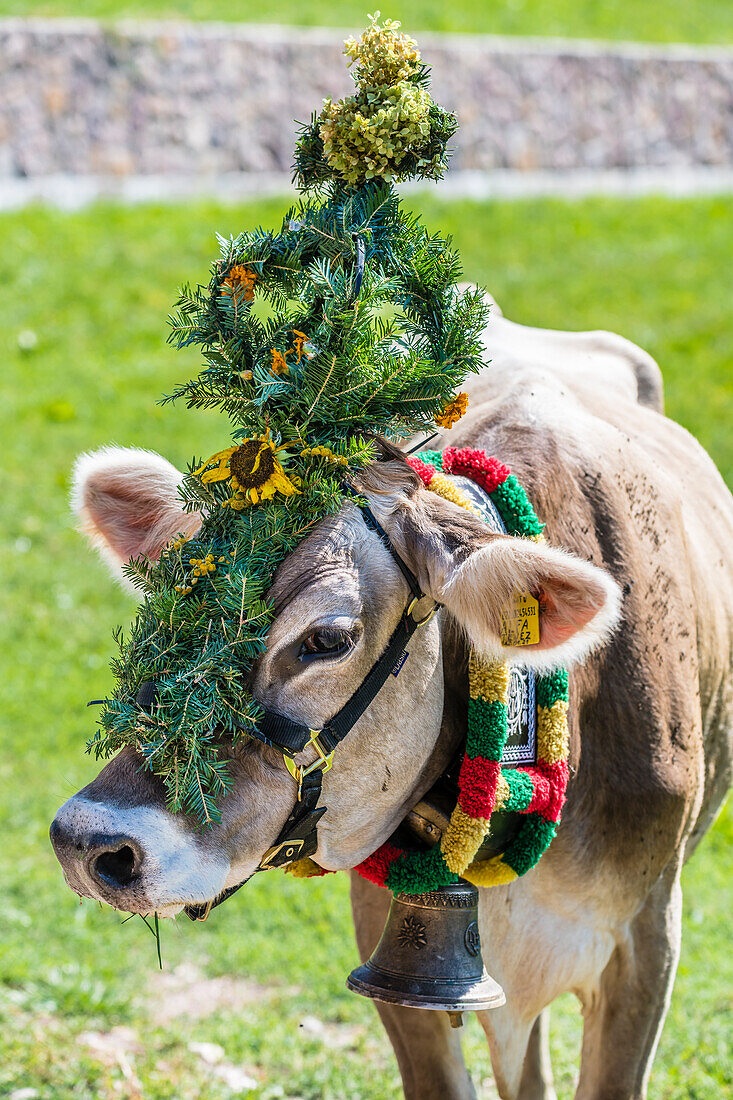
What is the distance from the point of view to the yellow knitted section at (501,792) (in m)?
2.66

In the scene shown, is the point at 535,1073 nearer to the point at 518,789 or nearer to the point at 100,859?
the point at 518,789

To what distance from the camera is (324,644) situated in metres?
2.35

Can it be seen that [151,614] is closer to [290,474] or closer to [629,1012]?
[290,474]

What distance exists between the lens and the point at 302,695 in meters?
2.36

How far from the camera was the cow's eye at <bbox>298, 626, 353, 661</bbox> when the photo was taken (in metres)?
2.35

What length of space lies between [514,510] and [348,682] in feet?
2.08

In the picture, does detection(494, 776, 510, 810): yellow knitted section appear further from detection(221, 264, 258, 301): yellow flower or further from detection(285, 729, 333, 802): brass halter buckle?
detection(221, 264, 258, 301): yellow flower

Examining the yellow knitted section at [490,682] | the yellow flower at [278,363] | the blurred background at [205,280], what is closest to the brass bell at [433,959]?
the yellow knitted section at [490,682]

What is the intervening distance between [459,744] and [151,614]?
76 centimetres

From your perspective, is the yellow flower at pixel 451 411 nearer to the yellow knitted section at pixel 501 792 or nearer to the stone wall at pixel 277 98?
the yellow knitted section at pixel 501 792

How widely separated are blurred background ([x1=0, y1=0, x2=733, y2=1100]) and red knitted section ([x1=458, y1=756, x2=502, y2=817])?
6.50ft

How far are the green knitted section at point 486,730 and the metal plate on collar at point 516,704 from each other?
70 mm

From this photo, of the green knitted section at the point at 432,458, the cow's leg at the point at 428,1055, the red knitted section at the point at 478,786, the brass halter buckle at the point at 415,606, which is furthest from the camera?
the cow's leg at the point at 428,1055

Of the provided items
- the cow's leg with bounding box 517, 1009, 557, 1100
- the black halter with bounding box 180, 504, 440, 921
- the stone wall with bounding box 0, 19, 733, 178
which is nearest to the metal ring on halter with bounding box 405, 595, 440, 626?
the black halter with bounding box 180, 504, 440, 921
